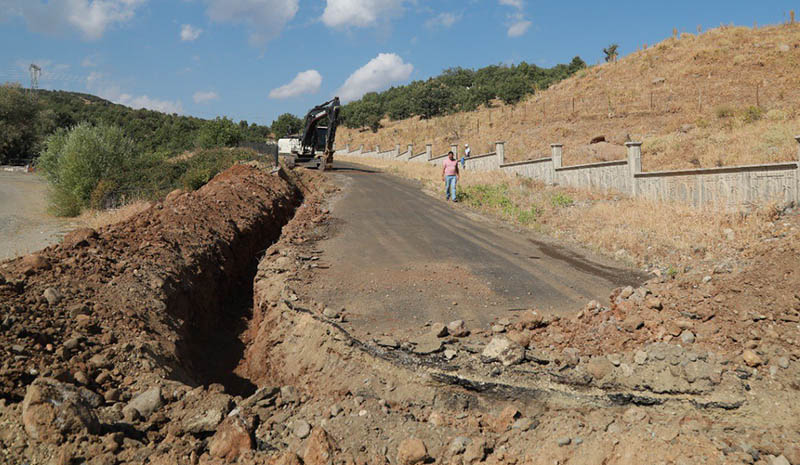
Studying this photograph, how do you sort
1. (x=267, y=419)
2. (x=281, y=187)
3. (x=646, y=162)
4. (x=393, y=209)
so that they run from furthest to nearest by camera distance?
1. (x=646, y=162)
2. (x=281, y=187)
3. (x=393, y=209)
4. (x=267, y=419)

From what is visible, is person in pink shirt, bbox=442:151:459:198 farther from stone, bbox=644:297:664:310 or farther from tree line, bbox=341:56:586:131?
tree line, bbox=341:56:586:131

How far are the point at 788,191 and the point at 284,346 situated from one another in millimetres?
10720

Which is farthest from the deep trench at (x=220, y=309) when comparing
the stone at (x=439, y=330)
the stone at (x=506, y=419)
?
the stone at (x=506, y=419)

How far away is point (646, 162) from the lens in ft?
61.5

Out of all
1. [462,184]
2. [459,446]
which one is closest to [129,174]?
[462,184]

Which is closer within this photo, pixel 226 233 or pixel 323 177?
pixel 226 233

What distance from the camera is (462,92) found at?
6594cm

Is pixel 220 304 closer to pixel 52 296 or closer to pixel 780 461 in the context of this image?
pixel 52 296

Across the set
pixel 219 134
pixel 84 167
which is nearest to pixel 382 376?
pixel 84 167

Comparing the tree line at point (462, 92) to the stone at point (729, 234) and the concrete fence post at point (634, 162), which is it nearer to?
the concrete fence post at point (634, 162)

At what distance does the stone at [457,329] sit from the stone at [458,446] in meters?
2.18

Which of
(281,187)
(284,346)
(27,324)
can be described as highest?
(281,187)

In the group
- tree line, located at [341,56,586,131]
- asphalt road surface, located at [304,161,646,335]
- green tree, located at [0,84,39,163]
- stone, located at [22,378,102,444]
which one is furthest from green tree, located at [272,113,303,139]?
stone, located at [22,378,102,444]

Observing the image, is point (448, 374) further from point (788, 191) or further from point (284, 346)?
point (788, 191)
